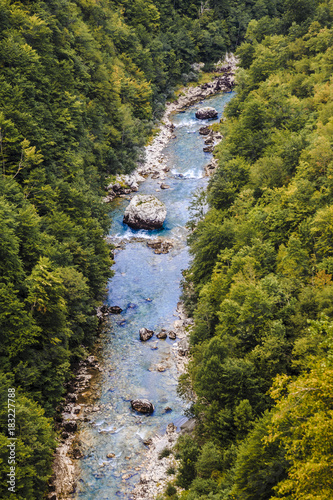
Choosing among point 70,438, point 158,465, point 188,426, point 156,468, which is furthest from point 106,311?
point 156,468

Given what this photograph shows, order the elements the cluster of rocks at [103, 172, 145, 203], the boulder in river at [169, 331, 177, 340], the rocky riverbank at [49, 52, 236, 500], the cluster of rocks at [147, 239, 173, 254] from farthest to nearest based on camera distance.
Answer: the cluster of rocks at [103, 172, 145, 203], the cluster of rocks at [147, 239, 173, 254], the boulder in river at [169, 331, 177, 340], the rocky riverbank at [49, 52, 236, 500]

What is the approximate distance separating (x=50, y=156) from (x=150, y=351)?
23.1 meters

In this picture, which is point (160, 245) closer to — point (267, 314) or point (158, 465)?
point (267, 314)

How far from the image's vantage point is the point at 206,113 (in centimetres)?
8219

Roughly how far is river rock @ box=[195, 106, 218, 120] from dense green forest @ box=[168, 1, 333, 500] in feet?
101

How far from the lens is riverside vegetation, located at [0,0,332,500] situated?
72.6 feet

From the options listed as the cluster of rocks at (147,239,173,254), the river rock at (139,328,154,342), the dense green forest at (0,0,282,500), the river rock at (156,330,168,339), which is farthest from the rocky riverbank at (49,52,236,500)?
the river rock at (139,328,154,342)

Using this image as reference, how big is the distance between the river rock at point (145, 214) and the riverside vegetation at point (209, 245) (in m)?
6.12

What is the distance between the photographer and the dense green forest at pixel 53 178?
1066 inches

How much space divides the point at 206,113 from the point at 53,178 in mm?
49682

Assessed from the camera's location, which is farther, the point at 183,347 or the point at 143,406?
the point at 183,347

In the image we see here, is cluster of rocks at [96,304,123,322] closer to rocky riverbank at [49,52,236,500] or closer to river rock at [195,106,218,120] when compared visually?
rocky riverbank at [49,52,236,500]

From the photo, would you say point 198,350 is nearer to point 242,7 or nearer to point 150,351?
point 150,351

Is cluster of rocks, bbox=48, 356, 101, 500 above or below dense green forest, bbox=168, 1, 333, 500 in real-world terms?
below
